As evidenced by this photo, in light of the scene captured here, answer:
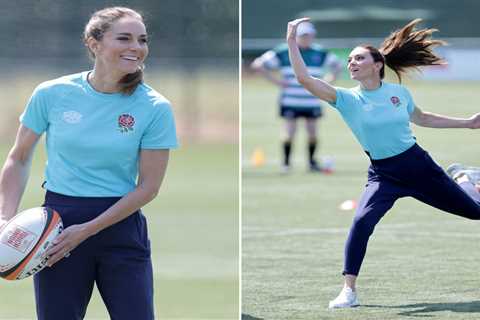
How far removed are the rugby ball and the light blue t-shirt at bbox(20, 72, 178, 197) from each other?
0.56ft

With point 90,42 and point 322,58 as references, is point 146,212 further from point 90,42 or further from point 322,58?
point 90,42

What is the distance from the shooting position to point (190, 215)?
13.7 metres

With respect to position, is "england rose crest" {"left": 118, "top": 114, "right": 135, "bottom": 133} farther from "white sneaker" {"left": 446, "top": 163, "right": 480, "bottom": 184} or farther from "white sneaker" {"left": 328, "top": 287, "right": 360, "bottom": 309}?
"white sneaker" {"left": 446, "top": 163, "right": 480, "bottom": 184}

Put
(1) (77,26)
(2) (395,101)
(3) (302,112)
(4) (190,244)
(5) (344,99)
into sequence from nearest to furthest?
(5) (344,99) < (2) (395,101) < (4) (190,244) < (3) (302,112) < (1) (77,26)

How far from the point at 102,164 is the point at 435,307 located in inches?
123

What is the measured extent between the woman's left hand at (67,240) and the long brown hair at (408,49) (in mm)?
3704

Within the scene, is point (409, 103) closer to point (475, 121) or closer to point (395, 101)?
point (395, 101)

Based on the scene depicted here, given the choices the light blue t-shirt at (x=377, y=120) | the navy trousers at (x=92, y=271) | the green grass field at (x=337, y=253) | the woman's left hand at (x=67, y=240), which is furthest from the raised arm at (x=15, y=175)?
the light blue t-shirt at (x=377, y=120)

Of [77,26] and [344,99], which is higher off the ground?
[344,99]

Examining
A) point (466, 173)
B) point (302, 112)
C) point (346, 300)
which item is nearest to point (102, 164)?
point (346, 300)

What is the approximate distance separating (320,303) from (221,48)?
23.1 m

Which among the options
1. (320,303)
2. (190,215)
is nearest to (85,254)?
(320,303)

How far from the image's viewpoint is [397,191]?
7668 millimetres

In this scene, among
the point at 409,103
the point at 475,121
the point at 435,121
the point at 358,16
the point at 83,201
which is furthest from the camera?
the point at 358,16
